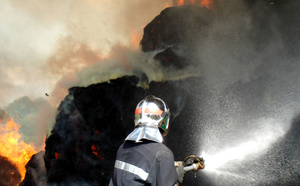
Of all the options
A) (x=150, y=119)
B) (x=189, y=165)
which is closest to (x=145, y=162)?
(x=150, y=119)

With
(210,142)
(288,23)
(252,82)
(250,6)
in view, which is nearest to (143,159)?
(210,142)

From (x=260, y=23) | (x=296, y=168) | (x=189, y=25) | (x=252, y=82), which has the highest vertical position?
(x=189, y=25)

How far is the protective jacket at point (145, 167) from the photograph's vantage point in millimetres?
1909

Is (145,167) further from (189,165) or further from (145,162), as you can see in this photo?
(189,165)

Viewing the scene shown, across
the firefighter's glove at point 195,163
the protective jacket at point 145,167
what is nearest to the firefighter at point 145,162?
the protective jacket at point 145,167

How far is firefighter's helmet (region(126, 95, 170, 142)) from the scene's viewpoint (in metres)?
2.36

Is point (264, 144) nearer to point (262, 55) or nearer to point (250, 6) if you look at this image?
point (262, 55)

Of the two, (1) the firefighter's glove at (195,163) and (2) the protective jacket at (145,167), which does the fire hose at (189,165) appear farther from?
(2) the protective jacket at (145,167)

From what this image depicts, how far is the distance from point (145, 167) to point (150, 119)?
80 centimetres

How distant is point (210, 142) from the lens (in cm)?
627

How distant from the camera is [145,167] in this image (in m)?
1.93

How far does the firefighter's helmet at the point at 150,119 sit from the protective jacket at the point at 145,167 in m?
0.19

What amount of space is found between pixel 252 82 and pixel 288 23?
2.39 meters

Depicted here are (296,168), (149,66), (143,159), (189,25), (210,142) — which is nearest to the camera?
(143,159)
